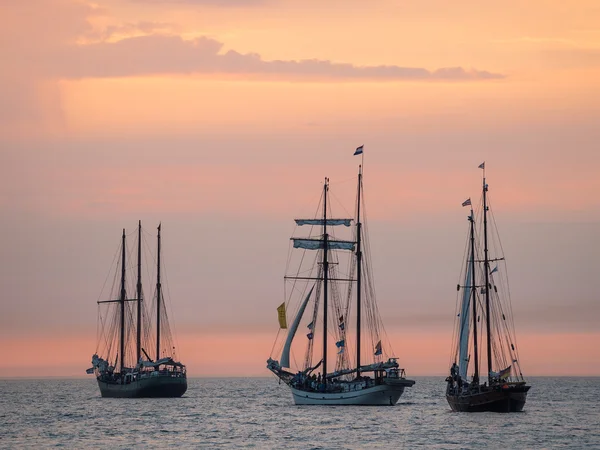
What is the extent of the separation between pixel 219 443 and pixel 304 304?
4141cm

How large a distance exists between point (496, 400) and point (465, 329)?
8.00 meters

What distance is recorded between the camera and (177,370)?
615ft

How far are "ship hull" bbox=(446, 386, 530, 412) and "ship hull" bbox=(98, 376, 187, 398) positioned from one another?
200 ft

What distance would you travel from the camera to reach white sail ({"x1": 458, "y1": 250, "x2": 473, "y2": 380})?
431 feet

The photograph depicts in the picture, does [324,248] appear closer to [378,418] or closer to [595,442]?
[378,418]

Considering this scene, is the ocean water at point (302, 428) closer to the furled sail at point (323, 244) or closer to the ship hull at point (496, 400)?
the ship hull at point (496, 400)

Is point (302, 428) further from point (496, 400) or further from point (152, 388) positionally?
point (152, 388)

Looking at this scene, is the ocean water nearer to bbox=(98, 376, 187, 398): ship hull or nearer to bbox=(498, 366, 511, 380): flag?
bbox=(498, 366, 511, 380): flag

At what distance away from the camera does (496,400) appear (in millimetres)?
128250

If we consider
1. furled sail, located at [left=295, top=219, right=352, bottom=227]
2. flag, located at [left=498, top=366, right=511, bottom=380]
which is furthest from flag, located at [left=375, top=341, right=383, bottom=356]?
flag, located at [left=498, top=366, right=511, bottom=380]

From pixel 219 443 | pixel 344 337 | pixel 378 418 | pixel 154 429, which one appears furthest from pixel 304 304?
pixel 219 443

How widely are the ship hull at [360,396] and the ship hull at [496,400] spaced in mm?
14954

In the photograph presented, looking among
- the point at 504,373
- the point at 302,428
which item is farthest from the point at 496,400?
the point at 302,428

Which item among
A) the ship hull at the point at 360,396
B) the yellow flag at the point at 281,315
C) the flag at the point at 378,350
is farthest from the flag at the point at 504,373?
the yellow flag at the point at 281,315
